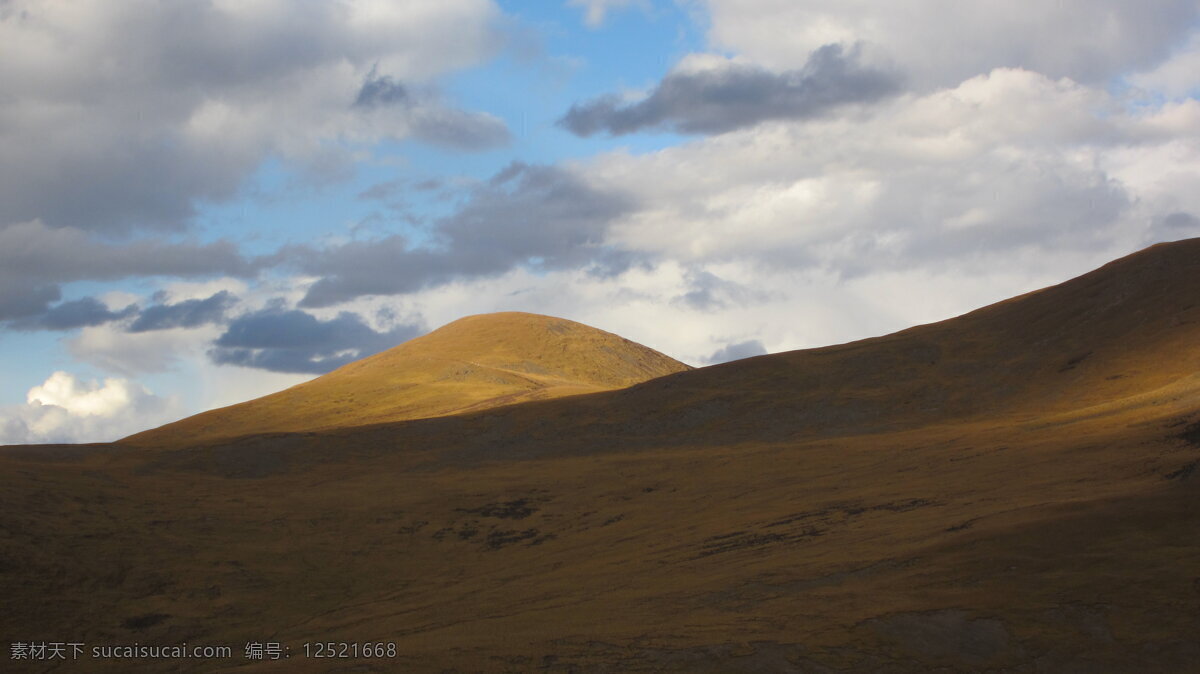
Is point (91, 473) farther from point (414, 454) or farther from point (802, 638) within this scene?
point (802, 638)

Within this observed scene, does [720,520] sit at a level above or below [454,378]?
below

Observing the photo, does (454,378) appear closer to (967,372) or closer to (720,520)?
(967,372)

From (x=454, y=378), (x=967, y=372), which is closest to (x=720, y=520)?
(x=967, y=372)

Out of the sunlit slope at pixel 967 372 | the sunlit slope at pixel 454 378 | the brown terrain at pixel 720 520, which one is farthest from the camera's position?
the sunlit slope at pixel 454 378

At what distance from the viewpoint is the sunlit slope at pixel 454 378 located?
85.3 meters

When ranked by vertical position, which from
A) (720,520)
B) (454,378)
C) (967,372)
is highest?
(454,378)

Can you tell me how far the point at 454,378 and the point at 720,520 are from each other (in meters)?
64.9

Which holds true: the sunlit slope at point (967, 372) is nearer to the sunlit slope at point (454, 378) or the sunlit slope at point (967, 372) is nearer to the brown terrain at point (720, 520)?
the brown terrain at point (720, 520)

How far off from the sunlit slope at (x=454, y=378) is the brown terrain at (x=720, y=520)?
9507 mm

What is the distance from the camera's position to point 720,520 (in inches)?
1433

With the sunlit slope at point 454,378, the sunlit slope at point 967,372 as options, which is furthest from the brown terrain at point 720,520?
the sunlit slope at point 454,378

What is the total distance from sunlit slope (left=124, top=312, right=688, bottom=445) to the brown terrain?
9.51m

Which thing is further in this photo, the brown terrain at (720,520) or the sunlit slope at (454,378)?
the sunlit slope at (454,378)

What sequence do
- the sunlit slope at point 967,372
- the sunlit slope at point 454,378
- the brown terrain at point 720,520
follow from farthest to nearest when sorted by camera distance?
the sunlit slope at point 454,378, the sunlit slope at point 967,372, the brown terrain at point 720,520
